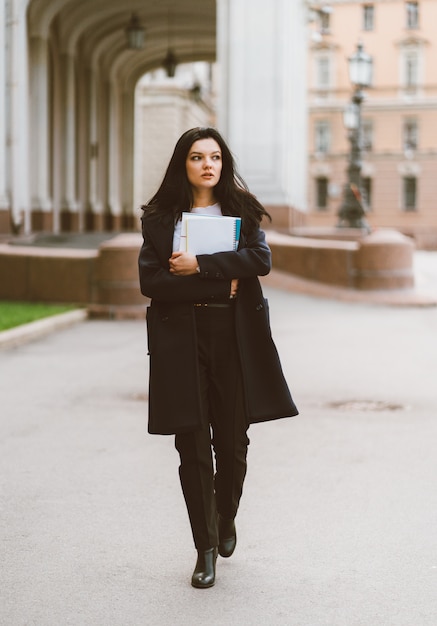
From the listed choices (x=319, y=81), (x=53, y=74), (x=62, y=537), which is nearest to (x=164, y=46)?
(x=53, y=74)

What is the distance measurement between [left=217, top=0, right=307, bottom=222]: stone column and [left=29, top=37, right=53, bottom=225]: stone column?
491cm

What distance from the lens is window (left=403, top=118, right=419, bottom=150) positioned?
231 ft

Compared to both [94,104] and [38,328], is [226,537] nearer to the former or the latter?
[38,328]

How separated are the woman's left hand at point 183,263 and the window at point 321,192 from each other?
225ft

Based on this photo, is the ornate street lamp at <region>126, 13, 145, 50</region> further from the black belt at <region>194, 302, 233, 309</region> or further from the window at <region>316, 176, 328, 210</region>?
the window at <region>316, 176, 328, 210</region>

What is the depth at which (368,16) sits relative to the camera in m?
72.4

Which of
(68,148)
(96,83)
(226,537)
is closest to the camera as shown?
(226,537)

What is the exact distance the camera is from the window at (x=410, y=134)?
2771 inches

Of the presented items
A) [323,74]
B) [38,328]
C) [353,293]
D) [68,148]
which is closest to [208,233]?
[38,328]

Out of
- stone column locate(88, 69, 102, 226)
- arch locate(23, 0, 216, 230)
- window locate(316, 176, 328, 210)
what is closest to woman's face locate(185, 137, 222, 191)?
arch locate(23, 0, 216, 230)

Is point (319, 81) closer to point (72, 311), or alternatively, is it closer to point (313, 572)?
point (72, 311)

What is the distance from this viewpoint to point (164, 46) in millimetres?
35438

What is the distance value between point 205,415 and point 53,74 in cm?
2622

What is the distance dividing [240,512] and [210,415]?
1199mm
